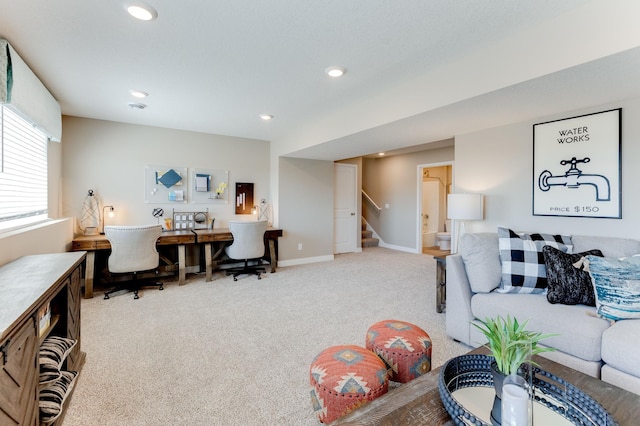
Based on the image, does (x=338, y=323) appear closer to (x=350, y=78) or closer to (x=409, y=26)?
(x=350, y=78)

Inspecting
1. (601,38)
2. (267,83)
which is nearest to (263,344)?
(267,83)

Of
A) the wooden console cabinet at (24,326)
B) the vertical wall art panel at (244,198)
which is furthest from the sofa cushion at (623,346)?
the vertical wall art panel at (244,198)

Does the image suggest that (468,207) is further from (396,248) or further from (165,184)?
(165,184)

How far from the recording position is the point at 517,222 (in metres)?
3.30

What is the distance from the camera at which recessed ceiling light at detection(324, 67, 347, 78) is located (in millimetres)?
2675

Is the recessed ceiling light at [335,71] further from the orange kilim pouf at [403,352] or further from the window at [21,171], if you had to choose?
the window at [21,171]

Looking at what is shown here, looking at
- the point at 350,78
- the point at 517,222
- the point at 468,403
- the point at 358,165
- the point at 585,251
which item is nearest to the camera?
the point at 468,403

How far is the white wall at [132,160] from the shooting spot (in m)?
4.27

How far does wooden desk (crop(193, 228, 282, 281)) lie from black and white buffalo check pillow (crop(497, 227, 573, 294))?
3545mm

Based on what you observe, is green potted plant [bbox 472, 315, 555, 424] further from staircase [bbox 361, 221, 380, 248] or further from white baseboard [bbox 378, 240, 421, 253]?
staircase [bbox 361, 221, 380, 248]

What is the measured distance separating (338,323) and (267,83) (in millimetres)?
2516

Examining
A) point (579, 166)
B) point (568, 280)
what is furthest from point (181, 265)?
point (579, 166)

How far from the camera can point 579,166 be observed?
9.20ft

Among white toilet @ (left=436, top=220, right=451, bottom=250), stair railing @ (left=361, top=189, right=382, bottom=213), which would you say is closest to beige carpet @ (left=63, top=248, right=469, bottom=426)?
white toilet @ (left=436, top=220, right=451, bottom=250)
